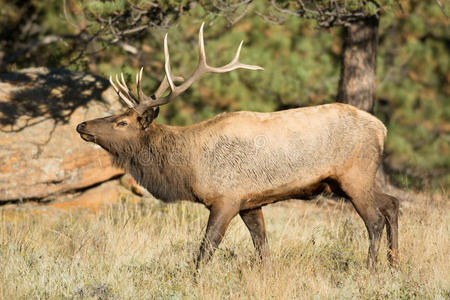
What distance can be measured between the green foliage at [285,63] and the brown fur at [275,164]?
2.17 metres

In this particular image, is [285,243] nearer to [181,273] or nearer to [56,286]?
[181,273]

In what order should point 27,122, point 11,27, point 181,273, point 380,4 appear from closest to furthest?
1. point 181,273
2. point 380,4
3. point 27,122
4. point 11,27

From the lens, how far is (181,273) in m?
4.57

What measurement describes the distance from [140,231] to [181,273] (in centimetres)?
147

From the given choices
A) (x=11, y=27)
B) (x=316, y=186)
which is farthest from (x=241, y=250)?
(x=11, y=27)

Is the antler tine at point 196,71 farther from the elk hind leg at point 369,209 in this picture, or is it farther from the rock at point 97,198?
the rock at point 97,198

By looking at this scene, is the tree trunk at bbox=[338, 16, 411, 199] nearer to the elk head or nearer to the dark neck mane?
the elk head

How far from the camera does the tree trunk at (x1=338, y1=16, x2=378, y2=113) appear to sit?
752 cm

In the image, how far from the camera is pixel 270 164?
504cm

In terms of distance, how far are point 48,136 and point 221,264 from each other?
358cm

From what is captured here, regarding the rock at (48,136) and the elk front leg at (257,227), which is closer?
the elk front leg at (257,227)

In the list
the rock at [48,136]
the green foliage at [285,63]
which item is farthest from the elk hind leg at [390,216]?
the rock at [48,136]

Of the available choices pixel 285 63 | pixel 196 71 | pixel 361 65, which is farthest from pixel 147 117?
pixel 285 63

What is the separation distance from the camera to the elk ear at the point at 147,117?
17.8 ft
